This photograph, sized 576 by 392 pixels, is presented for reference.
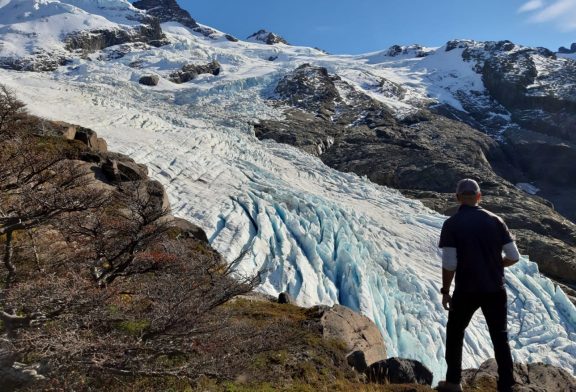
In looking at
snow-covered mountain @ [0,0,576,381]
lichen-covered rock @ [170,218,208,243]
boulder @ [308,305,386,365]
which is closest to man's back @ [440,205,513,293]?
snow-covered mountain @ [0,0,576,381]

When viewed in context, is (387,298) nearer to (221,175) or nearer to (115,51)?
(221,175)

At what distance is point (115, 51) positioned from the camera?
87.8 meters

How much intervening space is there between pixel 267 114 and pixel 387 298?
3810 cm

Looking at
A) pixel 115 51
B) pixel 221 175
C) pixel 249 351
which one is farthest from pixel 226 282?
pixel 115 51

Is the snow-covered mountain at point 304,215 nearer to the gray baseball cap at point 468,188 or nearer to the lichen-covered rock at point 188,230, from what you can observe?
the lichen-covered rock at point 188,230

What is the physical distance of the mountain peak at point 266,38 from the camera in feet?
486

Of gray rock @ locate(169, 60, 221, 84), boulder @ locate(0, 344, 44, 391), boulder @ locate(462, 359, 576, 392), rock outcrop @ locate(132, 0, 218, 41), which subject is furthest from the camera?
rock outcrop @ locate(132, 0, 218, 41)

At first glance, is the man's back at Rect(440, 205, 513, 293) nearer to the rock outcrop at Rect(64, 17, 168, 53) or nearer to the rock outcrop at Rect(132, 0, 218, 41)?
the rock outcrop at Rect(64, 17, 168, 53)

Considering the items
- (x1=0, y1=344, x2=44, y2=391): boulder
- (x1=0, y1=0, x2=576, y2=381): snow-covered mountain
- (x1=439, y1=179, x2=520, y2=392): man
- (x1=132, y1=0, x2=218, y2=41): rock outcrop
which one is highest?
(x1=132, y1=0, x2=218, y2=41): rock outcrop

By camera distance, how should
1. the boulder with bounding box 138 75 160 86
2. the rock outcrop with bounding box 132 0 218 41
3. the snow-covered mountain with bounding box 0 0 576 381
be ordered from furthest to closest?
the rock outcrop with bounding box 132 0 218 41, the boulder with bounding box 138 75 160 86, the snow-covered mountain with bounding box 0 0 576 381

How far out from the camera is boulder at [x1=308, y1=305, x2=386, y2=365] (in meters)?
9.36

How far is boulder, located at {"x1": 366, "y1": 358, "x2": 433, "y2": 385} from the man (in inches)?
108

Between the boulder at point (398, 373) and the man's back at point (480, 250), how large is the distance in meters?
3.13

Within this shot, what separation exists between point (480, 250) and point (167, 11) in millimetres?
158959
